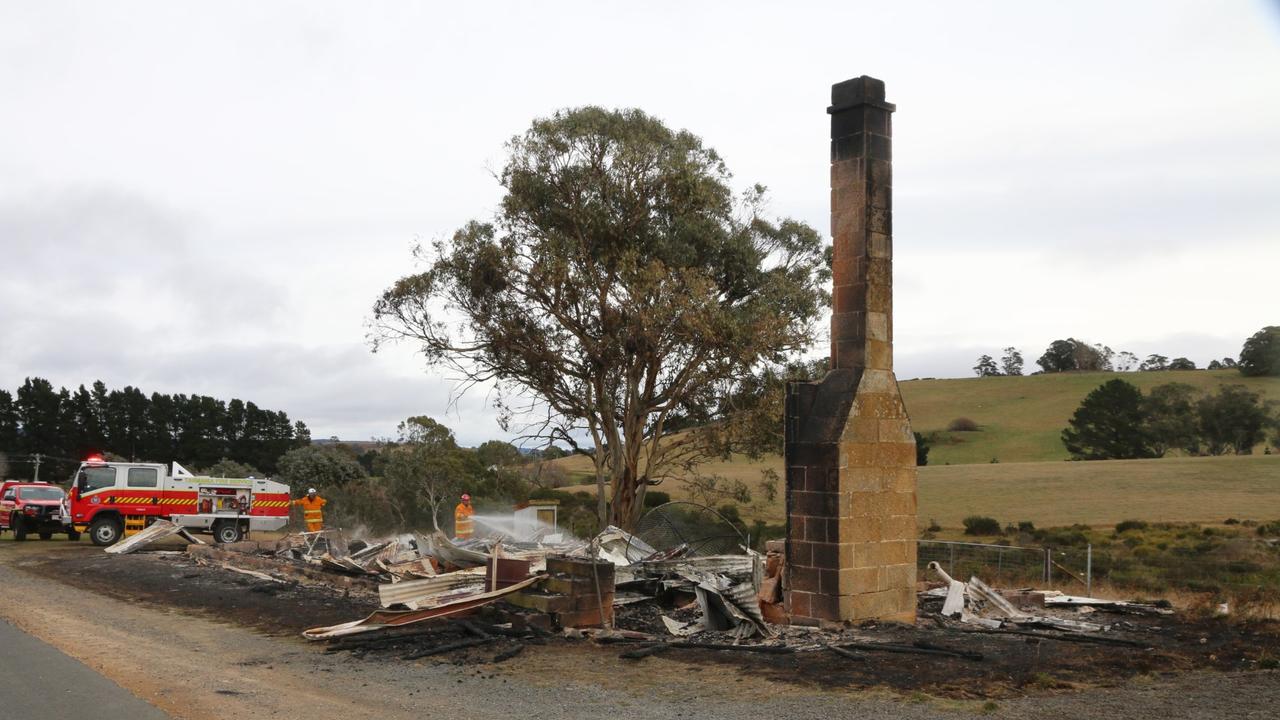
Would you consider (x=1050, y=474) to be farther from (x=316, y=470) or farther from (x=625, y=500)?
(x=316, y=470)

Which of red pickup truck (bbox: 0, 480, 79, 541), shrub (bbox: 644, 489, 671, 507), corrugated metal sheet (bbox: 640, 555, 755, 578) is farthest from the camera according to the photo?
shrub (bbox: 644, 489, 671, 507)

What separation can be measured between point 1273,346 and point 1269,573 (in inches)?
2905

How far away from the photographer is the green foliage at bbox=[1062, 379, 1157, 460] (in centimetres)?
7325

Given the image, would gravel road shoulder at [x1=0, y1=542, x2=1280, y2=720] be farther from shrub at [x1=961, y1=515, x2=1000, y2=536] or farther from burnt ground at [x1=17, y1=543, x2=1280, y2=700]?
shrub at [x1=961, y1=515, x2=1000, y2=536]

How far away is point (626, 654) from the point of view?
11.2 m

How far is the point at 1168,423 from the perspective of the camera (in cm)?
7175

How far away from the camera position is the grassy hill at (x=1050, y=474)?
4797 centimetres

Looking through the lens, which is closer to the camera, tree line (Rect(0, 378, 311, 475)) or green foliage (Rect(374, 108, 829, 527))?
green foliage (Rect(374, 108, 829, 527))

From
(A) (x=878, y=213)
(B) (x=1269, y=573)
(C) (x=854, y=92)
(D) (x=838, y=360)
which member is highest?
(C) (x=854, y=92)

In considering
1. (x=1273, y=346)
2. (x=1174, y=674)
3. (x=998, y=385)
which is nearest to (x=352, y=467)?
(x=1174, y=674)

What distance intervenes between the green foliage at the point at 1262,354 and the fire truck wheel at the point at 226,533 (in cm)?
8402

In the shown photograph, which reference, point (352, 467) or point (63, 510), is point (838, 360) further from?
point (352, 467)

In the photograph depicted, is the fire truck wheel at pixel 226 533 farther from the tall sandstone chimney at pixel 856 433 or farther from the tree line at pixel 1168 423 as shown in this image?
the tree line at pixel 1168 423

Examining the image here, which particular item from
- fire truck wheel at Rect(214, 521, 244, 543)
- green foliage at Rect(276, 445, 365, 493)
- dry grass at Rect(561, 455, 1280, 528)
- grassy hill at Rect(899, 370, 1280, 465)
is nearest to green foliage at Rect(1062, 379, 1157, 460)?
grassy hill at Rect(899, 370, 1280, 465)
